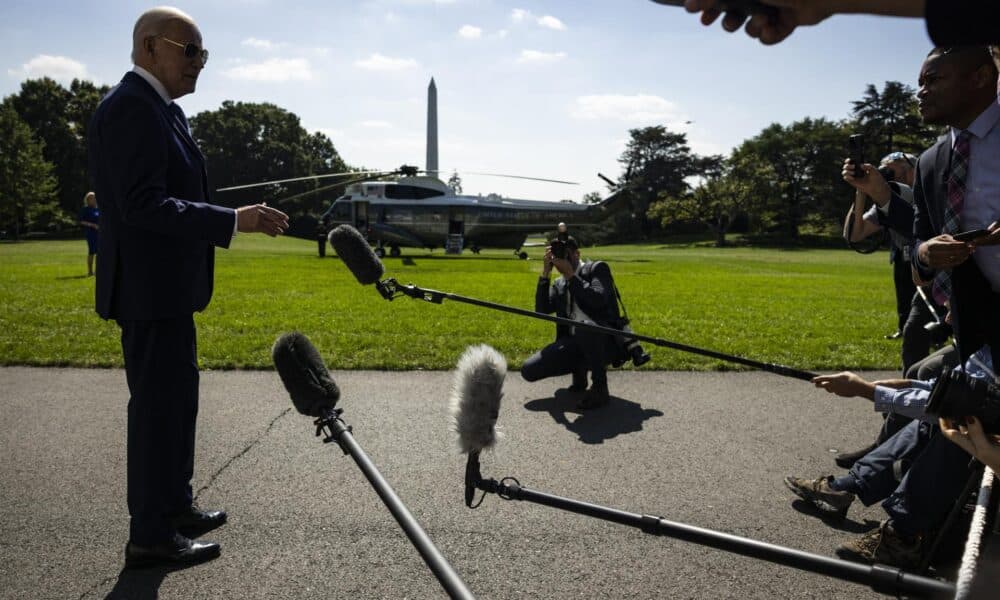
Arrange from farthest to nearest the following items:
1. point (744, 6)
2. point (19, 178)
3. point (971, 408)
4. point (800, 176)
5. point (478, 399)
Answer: point (800, 176) → point (19, 178) → point (478, 399) → point (971, 408) → point (744, 6)

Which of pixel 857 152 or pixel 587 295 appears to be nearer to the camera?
pixel 857 152

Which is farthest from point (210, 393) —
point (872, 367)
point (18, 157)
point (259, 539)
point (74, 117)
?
point (74, 117)

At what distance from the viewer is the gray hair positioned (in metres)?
2.95

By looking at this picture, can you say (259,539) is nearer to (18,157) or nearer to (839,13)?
(839,13)

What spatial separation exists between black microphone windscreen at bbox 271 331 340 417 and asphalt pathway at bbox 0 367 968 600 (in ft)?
1.96

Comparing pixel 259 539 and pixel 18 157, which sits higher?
pixel 18 157

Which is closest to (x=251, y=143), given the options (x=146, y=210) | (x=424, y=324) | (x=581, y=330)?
(x=424, y=324)

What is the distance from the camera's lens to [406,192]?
33594 millimetres

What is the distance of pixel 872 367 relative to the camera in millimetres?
7820

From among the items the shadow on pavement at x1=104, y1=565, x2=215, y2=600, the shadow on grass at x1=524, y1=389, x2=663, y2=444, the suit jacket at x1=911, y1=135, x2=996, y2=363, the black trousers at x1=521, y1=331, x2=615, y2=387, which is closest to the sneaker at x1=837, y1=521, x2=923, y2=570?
the suit jacket at x1=911, y1=135, x2=996, y2=363

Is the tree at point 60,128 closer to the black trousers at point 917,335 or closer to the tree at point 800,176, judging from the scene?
the tree at point 800,176

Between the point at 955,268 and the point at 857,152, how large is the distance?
1.23 metres

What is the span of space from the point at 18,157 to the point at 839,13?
7422 cm

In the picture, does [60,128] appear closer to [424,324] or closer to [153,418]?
[424,324]
